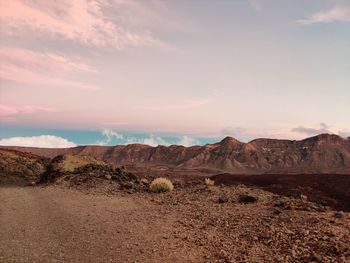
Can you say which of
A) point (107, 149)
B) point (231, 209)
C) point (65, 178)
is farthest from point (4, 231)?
point (107, 149)

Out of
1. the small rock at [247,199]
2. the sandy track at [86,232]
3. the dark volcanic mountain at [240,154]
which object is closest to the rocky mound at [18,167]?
the sandy track at [86,232]

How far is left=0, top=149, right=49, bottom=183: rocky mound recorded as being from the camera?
32.7 metres

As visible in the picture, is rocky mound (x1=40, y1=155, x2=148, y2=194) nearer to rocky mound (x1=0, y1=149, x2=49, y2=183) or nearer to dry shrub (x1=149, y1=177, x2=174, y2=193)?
dry shrub (x1=149, y1=177, x2=174, y2=193)

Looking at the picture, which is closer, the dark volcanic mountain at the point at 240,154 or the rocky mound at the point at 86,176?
the rocky mound at the point at 86,176

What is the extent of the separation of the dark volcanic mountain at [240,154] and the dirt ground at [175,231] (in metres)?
120

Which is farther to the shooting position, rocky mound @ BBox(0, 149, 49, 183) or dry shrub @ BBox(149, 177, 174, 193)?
rocky mound @ BBox(0, 149, 49, 183)

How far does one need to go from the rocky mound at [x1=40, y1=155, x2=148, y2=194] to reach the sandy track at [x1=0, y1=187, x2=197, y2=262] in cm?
481

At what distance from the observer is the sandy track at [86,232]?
917cm

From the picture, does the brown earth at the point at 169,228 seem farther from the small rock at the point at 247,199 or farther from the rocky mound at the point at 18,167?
the rocky mound at the point at 18,167

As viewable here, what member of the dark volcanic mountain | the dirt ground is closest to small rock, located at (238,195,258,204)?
the dirt ground

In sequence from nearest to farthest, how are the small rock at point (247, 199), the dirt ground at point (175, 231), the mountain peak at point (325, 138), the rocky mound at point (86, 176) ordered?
the dirt ground at point (175, 231)
the small rock at point (247, 199)
the rocky mound at point (86, 176)
the mountain peak at point (325, 138)

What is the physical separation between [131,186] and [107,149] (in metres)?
160

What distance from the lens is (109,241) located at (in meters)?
10.4

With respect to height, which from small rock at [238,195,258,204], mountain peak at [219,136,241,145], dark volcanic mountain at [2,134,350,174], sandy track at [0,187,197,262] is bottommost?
sandy track at [0,187,197,262]
